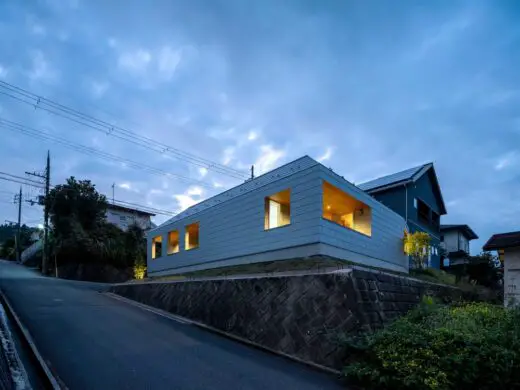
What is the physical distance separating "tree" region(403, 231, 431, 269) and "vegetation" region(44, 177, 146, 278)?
20180mm

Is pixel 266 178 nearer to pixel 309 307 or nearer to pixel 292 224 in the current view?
pixel 292 224

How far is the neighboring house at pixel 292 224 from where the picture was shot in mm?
11742

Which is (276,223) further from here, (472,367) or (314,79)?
(472,367)

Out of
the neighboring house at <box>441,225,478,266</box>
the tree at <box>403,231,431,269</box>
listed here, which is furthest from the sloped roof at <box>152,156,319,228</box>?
the neighboring house at <box>441,225,478,266</box>

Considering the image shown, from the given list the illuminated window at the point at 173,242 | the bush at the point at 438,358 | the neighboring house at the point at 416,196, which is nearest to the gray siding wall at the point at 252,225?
the illuminated window at the point at 173,242

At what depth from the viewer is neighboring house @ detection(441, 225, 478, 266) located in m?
28.7

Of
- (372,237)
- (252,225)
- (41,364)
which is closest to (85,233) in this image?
(252,225)

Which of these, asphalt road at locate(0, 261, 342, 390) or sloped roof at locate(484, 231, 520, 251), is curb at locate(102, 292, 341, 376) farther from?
sloped roof at locate(484, 231, 520, 251)

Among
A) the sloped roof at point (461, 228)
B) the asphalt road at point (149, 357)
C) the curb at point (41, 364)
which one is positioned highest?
the sloped roof at point (461, 228)

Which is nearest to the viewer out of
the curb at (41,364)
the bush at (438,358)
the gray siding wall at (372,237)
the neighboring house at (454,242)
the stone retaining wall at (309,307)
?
the curb at (41,364)

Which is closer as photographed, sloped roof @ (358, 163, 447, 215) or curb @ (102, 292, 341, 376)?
curb @ (102, 292, 341, 376)

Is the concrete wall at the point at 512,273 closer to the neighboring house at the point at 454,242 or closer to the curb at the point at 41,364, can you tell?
the curb at the point at 41,364

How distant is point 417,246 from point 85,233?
82.6ft

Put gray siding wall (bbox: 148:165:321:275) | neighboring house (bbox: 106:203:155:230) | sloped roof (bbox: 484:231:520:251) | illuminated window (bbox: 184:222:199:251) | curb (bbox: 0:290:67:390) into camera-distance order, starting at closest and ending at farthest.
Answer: curb (bbox: 0:290:67:390) → sloped roof (bbox: 484:231:520:251) → gray siding wall (bbox: 148:165:321:275) → illuminated window (bbox: 184:222:199:251) → neighboring house (bbox: 106:203:155:230)
